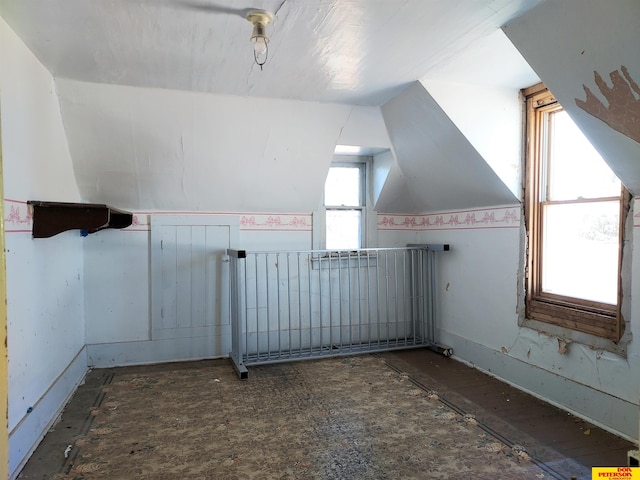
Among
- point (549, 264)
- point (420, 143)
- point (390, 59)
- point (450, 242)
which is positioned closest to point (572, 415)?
point (549, 264)

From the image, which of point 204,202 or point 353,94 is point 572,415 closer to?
point 353,94

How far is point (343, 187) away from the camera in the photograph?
424 cm

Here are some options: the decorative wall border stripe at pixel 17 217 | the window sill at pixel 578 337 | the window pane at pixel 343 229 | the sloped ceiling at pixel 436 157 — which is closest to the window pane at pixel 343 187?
the window pane at pixel 343 229

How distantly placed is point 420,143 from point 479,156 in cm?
58

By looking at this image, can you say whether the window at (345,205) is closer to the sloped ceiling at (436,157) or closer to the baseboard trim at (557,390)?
the sloped ceiling at (436,157)

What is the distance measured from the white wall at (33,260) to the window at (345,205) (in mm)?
2232

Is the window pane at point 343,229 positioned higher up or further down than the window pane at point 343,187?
further down

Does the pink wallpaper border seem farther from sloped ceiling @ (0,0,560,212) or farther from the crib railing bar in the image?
the crib railing bar

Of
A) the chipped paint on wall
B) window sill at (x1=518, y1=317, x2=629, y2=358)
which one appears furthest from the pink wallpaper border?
the chipped paint on wall

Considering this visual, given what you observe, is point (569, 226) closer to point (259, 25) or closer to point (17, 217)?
point (259, 25)

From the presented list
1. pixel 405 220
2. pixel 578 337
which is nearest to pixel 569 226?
pixel 578 337

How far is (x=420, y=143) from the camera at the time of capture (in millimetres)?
3480

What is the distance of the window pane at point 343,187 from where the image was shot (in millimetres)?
4188

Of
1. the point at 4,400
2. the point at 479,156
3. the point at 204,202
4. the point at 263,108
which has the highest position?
the point at 263,108
